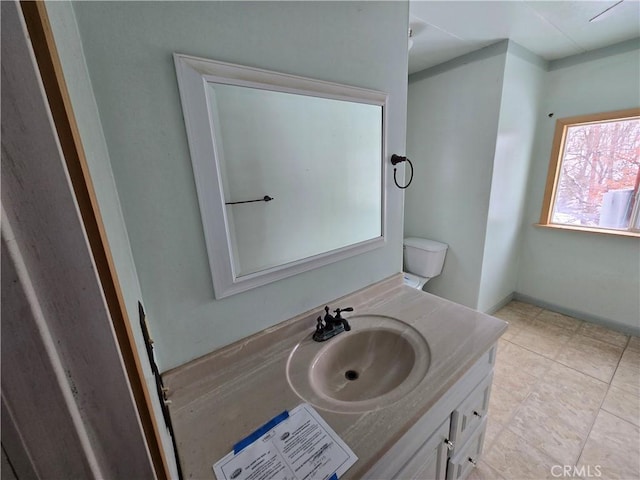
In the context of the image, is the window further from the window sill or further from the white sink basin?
the white sink basin

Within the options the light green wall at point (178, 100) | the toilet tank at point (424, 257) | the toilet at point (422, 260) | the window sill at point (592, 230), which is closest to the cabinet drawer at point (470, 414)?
the light green wall at point (178, 100)

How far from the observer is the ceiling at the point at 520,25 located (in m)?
1.35

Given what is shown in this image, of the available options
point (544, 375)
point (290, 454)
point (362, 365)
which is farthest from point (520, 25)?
point (290, 454)

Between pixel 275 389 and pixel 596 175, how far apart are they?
2.83 metres

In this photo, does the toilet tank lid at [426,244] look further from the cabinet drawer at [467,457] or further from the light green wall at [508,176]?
the cabinet drawer at [467,457]

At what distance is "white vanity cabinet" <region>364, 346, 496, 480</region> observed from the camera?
680 mm

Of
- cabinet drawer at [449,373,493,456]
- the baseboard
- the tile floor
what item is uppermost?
cabinet drawer at [449,373,493,456]

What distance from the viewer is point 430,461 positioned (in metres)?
0.83

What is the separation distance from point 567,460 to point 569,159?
7.04 feet

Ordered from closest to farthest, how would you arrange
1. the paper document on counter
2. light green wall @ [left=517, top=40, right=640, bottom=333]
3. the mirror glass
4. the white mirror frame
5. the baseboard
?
the paper document on counter
the white mirror frame
the mirror glass
light green wall @ [left=517, top=40, right=640, bottom=333]
the baseboard

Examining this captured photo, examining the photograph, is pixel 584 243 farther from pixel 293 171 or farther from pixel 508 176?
pixel 293 171

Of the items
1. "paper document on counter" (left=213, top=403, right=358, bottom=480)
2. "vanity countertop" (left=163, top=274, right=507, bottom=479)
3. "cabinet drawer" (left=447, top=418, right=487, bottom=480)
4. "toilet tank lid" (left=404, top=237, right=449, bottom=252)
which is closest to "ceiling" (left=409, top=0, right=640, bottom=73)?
"toilet tank lid" (left=404, top=237, right=449, bottom=252)

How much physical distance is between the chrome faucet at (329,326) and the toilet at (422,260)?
4.09ft

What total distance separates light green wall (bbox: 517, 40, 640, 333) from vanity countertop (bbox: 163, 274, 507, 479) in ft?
6.23
